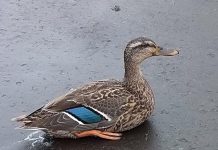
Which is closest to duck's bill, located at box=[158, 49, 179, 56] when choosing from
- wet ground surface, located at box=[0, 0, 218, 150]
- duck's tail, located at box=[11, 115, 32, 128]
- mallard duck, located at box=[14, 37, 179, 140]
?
mallard duck, located at box=[14, 37, 179, 140]

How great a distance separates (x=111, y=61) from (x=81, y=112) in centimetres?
130

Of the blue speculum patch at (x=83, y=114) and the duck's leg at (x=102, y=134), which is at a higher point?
the blue speculum patch at (x=83, y=114)

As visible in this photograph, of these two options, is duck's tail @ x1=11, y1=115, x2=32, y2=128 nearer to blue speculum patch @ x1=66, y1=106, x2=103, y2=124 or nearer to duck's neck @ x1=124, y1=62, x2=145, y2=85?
blue speculum patch @ x1=66, y1=106, x2=103, y2=124

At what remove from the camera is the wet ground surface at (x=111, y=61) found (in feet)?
15.1

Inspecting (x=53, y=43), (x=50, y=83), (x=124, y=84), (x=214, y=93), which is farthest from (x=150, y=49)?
(x=53, y=43)

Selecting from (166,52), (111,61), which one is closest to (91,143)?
(166,52)

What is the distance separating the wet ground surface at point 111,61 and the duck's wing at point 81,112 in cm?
18

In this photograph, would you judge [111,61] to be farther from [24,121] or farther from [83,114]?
[24,121]

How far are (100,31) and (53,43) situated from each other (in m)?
0.52

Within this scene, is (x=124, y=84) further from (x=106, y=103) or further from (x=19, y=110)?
(x=19, y=110)

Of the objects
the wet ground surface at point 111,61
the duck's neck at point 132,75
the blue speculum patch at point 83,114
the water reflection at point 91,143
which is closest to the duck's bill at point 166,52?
the duck's neck at point 132,75

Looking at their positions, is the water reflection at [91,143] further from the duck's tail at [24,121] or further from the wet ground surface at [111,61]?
the duck's tail at [24,121]

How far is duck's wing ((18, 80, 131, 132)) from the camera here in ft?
14.4

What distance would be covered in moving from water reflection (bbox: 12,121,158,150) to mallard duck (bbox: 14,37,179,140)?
2.4 inches
